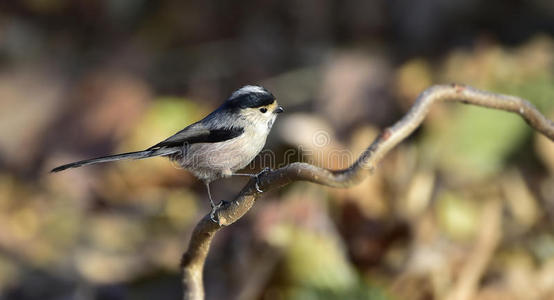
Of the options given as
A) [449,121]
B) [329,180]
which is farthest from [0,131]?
[329,180]

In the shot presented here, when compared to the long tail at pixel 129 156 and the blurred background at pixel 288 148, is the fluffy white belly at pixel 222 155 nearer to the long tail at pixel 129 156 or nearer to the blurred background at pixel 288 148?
the long tail at pixel 129 156

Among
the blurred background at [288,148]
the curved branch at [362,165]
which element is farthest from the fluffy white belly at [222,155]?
the blurred background at [288,148]

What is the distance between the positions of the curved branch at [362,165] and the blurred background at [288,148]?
666mm

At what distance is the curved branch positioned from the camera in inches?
49.1

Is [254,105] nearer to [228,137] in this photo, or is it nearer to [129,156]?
[228,137]

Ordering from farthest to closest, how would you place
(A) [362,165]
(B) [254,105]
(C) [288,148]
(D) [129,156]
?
(C) [288,148]
(B) [254,105]
(D) [129,156]
(A) [362,165]

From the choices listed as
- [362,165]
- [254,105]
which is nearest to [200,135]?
[254,105]

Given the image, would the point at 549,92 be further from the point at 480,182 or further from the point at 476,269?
the point at 476,269

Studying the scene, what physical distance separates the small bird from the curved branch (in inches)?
5.7

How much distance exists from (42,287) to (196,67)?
181 cm

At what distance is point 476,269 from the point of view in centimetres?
244

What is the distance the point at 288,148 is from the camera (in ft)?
8.20

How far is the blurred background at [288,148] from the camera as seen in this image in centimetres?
245

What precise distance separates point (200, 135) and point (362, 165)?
20.8 inches
